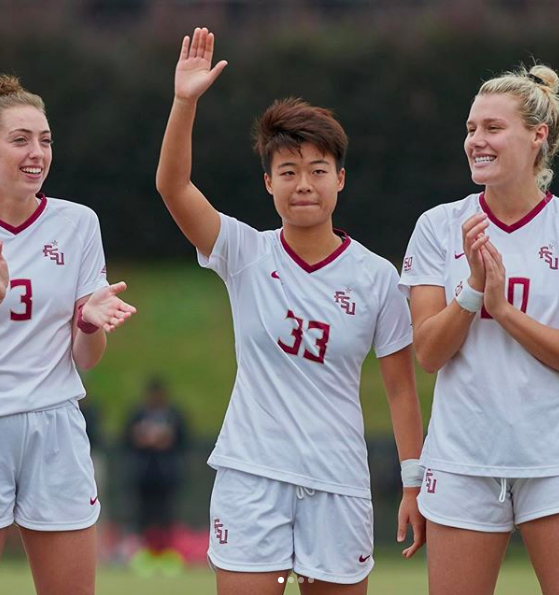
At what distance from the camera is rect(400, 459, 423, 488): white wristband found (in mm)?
4945

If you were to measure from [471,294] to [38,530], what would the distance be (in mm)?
1764

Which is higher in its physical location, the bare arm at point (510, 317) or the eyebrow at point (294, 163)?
the eyebrow at point (294, 163)

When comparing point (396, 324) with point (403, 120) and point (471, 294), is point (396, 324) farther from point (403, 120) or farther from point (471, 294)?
point (403, 120)

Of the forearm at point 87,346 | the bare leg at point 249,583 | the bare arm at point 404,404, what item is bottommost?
the bare leg at point 249,583

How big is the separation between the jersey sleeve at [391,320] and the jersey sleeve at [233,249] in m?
0.47

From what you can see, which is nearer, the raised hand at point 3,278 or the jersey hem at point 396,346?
the raised hand at point 3,278

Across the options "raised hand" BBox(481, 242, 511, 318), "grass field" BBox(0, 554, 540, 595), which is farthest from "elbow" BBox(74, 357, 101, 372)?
"grass field" BBox(0, 554, 540, 595)

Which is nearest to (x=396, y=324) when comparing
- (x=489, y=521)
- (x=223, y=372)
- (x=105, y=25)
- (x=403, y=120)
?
(x=489, y=521)

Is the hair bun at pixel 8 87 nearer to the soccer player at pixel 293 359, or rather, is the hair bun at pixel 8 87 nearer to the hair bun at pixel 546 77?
the soccer player at pixel 293 359

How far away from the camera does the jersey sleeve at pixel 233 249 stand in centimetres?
491

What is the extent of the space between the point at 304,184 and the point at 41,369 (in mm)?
1163

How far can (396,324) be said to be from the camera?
500 centimetres

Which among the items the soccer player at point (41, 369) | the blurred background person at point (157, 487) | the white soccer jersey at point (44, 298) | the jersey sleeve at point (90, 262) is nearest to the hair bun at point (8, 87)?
the soccer player at point (41, 369)

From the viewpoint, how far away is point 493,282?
14.9 feet
